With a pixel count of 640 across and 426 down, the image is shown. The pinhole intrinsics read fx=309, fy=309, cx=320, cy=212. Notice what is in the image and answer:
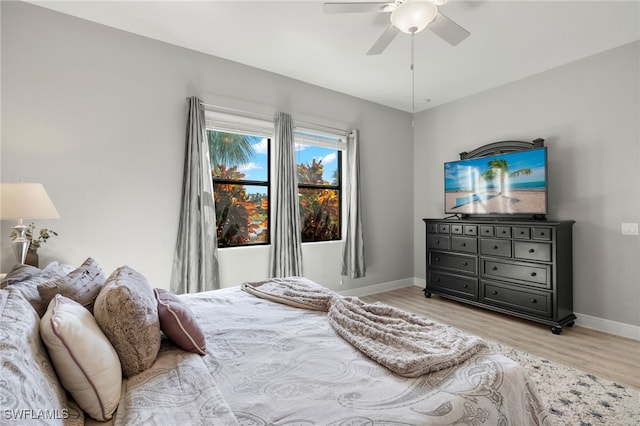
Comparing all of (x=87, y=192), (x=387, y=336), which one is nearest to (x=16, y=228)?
(x=87, y=192)

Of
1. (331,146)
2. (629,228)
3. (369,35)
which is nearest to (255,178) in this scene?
(331,146)

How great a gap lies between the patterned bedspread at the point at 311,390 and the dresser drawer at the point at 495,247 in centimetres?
264

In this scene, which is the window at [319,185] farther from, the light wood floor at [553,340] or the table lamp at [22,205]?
the table lamp at [22,205]

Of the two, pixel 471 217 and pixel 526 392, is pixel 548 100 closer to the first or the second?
pixel 471 217

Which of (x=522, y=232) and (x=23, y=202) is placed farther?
(x=522, y=232)

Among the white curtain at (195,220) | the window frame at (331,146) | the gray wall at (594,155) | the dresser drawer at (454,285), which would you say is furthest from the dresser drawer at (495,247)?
the white curtain at (195,220)

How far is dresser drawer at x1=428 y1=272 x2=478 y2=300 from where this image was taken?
12.5ft

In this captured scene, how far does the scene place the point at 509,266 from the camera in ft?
11.4

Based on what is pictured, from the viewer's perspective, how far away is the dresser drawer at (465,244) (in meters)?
3.79

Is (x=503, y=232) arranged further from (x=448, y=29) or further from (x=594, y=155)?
(x=448, y=29)

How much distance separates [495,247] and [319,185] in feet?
7.48

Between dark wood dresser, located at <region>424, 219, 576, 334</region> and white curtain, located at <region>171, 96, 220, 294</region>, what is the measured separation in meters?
2.92

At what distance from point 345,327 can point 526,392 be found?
2.48 ft

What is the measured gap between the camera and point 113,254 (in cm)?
276
